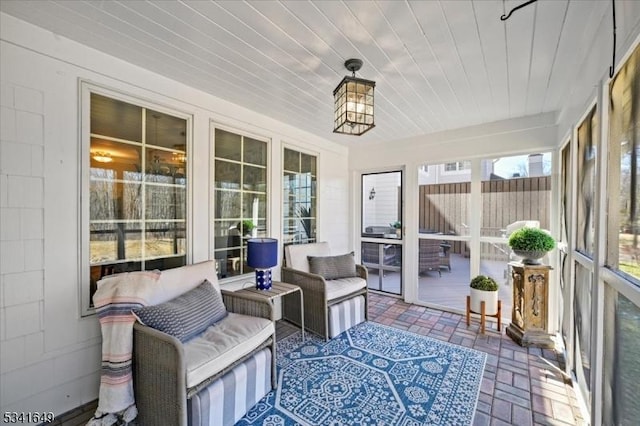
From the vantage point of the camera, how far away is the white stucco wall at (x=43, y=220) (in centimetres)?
165

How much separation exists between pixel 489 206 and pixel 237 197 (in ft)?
10.5

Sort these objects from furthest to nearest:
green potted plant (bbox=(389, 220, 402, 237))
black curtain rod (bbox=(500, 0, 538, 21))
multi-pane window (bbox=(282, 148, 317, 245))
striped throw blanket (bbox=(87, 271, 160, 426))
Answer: green potted plant (bbox=(389, 220, 402, 237))
multi-pane window (bbox=(282, 148, 317, 245))
striped throw blanket (bbox=(87, 271, 160, 426))
black curtain rod (bbox=(500, 0, 538, 21))

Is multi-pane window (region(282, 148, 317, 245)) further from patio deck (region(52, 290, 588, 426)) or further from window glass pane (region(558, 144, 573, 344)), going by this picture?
window glass pane (region(558, 144, 573, 344))

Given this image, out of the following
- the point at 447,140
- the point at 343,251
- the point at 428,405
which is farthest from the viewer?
the point at 343,251

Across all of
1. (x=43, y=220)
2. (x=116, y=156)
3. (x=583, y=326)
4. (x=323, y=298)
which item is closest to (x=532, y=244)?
(x=583, y=326)

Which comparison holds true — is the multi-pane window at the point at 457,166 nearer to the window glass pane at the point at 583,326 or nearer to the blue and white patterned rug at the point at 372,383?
the window glass pane at the point at 583,326

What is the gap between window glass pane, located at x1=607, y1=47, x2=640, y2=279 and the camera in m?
1.15

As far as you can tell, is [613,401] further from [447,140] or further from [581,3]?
[447,140]

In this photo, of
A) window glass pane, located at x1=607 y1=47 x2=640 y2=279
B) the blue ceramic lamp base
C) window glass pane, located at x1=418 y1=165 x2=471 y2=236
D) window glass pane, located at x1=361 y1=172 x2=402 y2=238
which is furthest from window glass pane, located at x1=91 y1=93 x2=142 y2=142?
window glass pane, located at x1=418 y1=165 x2=471 y2=236

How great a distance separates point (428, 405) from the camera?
1.94 m

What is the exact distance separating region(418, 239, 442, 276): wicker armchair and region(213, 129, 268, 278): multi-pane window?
2365 mm

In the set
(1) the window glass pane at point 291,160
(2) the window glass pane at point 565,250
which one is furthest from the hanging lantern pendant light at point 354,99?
(2) the window glass pane at point 565,250

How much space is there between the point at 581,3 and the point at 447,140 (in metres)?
2.39

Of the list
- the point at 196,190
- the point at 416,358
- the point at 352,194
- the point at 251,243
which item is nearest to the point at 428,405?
the point at 416,358
